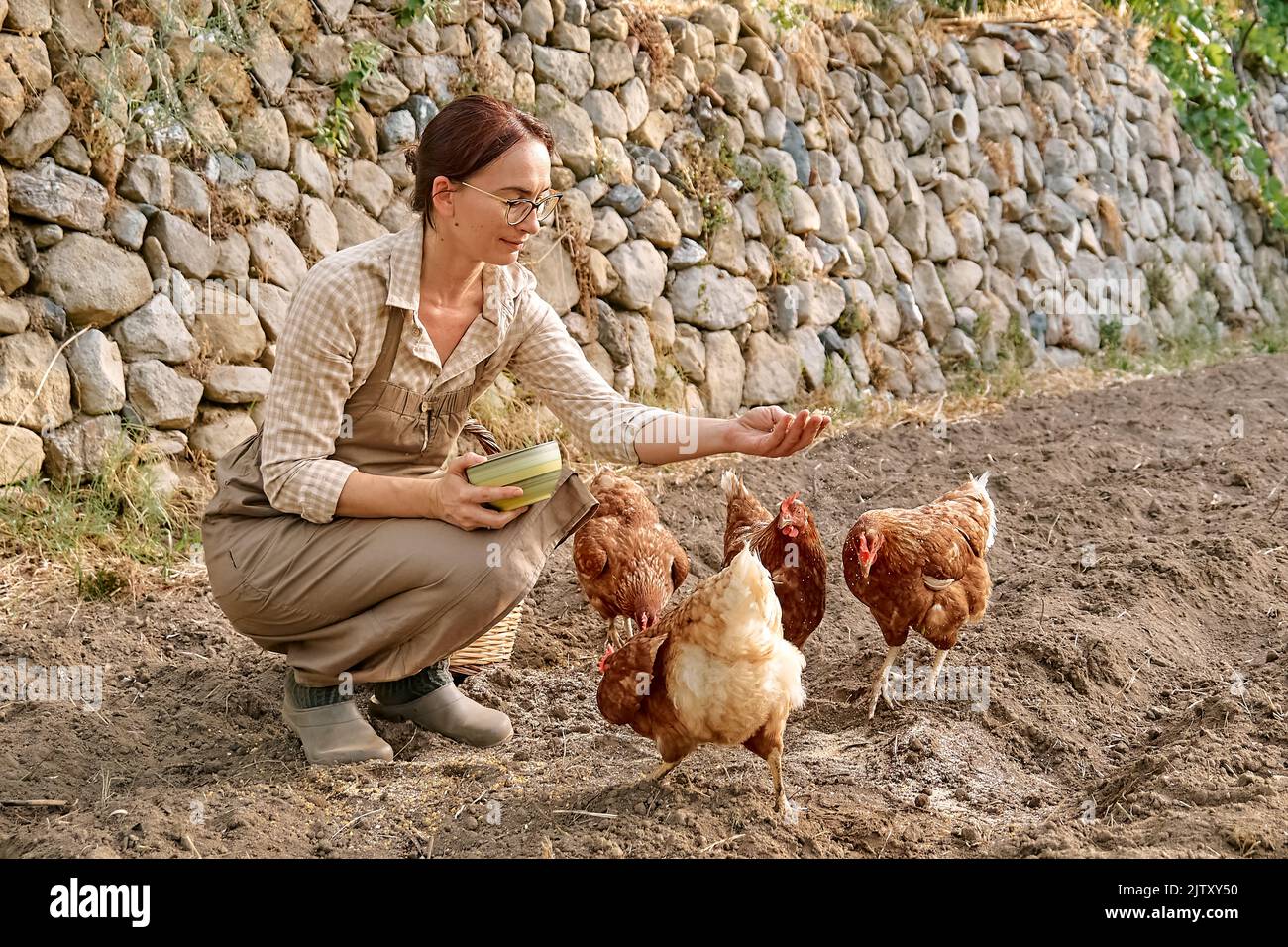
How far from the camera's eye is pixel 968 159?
30.3ft

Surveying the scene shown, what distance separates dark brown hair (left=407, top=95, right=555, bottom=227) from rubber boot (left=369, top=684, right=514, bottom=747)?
1.35 m

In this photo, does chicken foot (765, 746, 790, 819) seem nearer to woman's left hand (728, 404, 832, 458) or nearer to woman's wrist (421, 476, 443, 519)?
woman's left hand (728, 404, 832, 458)

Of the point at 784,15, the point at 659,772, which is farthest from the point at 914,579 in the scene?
the point at 784,15

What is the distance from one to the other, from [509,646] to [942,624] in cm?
139

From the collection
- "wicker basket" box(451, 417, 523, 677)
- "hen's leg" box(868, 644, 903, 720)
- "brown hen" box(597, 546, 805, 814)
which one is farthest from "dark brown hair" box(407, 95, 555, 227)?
"hen's leg" box(868, 644, 903, 720)

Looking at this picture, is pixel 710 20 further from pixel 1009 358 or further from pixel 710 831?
pixel 710 831

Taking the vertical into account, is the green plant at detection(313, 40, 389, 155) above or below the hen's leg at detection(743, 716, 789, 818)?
above

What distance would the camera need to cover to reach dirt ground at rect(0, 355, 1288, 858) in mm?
2725

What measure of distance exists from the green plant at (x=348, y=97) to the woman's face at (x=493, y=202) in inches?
111

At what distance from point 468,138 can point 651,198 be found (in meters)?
4.08

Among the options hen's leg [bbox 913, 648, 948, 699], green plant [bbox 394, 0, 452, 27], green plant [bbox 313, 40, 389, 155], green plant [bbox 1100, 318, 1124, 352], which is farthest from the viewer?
green plant [bbox 1100, 318, 1124, 352]

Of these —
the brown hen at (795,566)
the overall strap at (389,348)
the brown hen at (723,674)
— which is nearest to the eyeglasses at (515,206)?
the overall strap at (389,348)

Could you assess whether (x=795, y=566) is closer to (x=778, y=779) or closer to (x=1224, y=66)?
(x=778, y=779)

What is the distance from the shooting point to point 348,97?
5.63 metres
